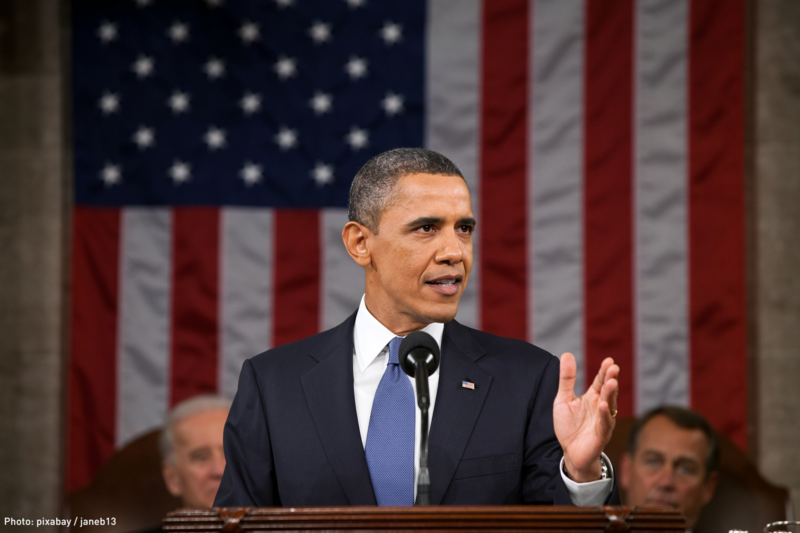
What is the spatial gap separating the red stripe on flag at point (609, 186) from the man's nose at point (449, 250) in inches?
112

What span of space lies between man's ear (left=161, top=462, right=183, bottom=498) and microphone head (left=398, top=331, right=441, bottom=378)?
2.73 metres

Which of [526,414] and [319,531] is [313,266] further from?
[319,531]

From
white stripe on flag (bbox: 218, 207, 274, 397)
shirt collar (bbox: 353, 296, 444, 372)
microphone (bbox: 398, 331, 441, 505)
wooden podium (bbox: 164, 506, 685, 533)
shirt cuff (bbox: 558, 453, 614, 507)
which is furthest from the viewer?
white stripe on flag (bbox: 218, 207, 274, 397)

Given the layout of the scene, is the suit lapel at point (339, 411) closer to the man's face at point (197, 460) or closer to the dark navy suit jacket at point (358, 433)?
the dark navy suit jacket at point (358, 433)

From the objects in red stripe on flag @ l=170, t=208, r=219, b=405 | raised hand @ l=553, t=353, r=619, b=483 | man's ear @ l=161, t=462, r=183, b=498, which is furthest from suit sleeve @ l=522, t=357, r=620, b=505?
red stripe on flag @ l=170, t=208, r=219, b=405

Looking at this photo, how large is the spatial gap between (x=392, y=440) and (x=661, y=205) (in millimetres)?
3222

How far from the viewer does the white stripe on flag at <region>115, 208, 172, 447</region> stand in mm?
4820

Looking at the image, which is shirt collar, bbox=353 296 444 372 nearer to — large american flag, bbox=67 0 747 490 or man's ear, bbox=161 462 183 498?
man's ear, bbox=161 462 183 498

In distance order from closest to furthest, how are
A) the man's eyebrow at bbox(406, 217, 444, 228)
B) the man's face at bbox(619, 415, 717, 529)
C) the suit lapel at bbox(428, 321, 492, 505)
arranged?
the suit lapel at bbox(428, 321, 492, 505) → the man's eyebrow at bbox(406, 217, 444, 228) → the man's face at bbox(619, 415, 717, 529)

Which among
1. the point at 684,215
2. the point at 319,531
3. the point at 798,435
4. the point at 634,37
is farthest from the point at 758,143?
the point at 319,531

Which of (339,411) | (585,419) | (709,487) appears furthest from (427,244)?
(709,487)

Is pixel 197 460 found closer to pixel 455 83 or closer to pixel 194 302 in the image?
pixel 194 302

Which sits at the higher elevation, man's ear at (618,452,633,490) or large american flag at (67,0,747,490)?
large american flag at (67,0,747,490)

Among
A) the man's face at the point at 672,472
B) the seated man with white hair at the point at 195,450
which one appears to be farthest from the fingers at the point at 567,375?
the seated man with white hair at the point at 195,450
